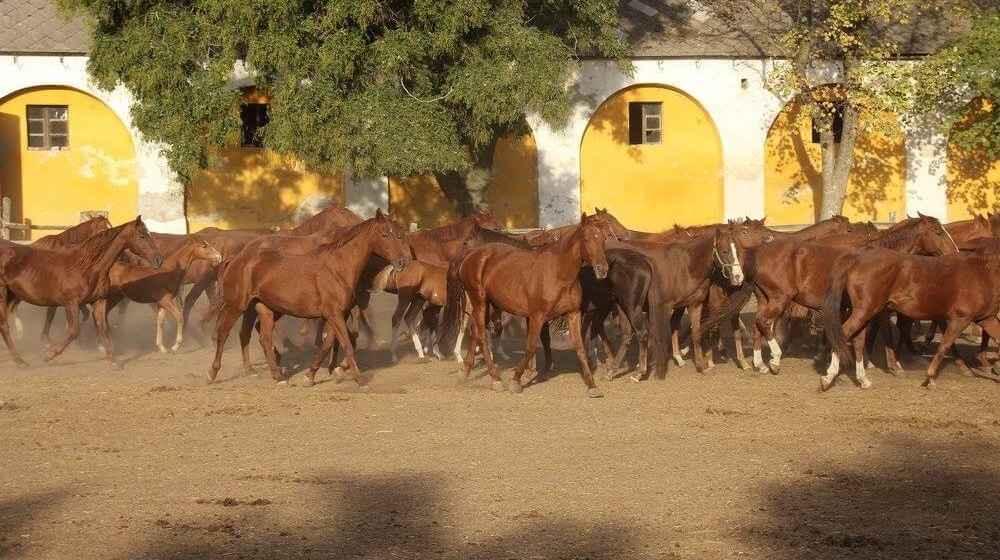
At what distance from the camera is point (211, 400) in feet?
47.3

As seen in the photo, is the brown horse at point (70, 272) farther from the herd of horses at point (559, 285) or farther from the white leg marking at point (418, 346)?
the white leg marking at point (418, 346)

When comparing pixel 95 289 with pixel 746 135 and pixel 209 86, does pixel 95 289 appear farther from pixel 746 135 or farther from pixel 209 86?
pixel 746 135

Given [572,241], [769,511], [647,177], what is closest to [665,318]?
[572,241]

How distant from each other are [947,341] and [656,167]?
19566 mm

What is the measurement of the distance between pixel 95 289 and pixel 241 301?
3.12 metres

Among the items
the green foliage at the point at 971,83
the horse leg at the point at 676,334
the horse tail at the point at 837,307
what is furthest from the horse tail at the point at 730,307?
the green foliage at the point at 971,83

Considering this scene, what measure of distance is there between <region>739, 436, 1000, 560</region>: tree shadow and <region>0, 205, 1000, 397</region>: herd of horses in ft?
11.8

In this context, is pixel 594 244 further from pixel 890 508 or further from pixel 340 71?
pixel 340 71

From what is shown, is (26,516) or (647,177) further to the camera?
(647,177)

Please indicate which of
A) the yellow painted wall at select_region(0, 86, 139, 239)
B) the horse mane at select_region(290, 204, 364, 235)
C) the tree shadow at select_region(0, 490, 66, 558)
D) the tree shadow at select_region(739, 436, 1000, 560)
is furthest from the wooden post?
the tree shadow at select_region(739, 436, 1000, 560)

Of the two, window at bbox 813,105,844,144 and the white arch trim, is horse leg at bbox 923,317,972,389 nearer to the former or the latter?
window at bbox 813,105,844,144

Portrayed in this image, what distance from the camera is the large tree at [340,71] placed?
79.8 ft

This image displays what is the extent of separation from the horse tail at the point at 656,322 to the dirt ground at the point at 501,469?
12.3 inches

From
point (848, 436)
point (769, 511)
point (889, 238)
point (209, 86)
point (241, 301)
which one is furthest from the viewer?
point (209, 86)
